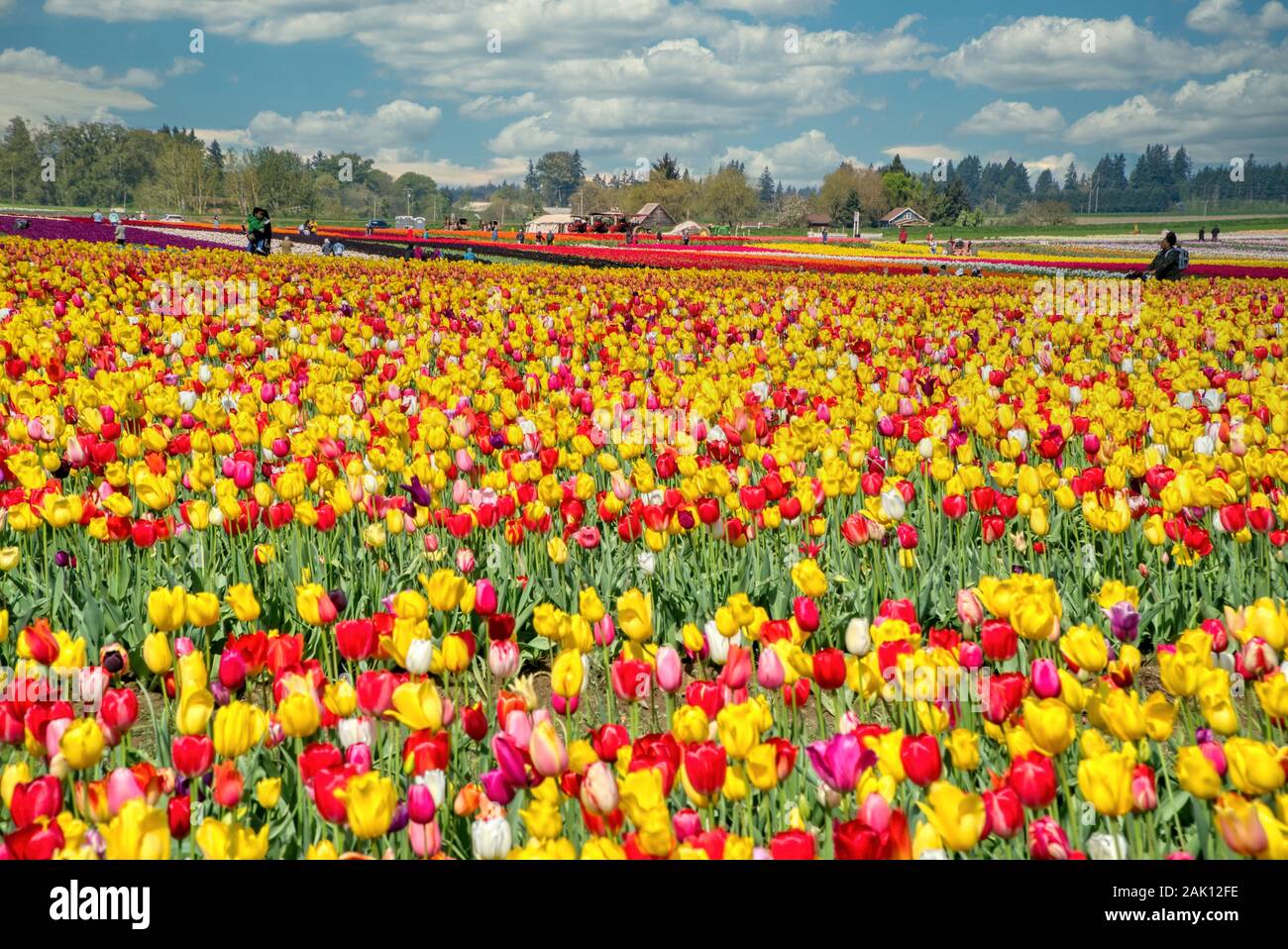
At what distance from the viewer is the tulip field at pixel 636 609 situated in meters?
2.20

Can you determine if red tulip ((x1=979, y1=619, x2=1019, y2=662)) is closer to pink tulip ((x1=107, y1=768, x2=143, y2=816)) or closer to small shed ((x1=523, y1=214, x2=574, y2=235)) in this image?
pink tulip ((x1=107, y1=768, x2=143, y2=816))

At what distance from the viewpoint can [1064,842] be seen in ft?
6.83

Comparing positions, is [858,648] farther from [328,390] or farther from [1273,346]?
[1273,346]

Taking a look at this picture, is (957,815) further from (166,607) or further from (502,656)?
(166,607)

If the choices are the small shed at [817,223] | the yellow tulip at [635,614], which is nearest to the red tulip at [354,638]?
the yellow tulip at [635,614]

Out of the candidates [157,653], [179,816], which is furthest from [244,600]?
[179,816]

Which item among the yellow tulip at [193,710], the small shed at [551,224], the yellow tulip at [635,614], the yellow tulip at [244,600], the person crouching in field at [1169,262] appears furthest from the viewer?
the small shed at [551,224]

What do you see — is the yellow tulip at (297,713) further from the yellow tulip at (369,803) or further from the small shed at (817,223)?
the small shed at (817,223)

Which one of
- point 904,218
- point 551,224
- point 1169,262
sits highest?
point 904,218

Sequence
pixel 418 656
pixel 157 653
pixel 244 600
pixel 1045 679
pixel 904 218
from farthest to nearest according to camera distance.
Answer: pixel 904 218 < pixel 244 600 < pixel 157 653 < pixel 418 656 < pixel 1045 679
